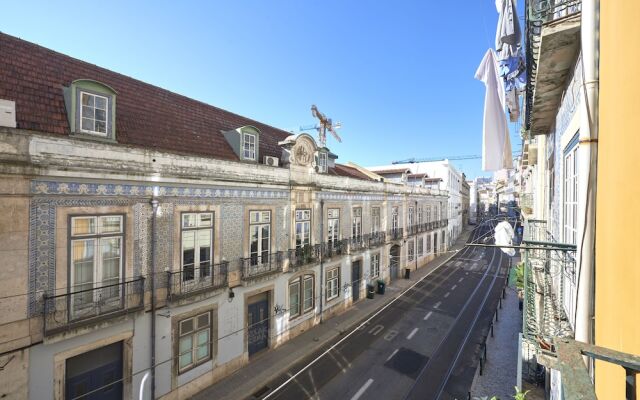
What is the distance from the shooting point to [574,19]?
3770 millimetres

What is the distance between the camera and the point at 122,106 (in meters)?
10.9

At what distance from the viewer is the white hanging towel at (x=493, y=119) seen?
7.32m

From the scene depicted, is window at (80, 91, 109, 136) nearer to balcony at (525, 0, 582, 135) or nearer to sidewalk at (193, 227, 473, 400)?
sidewalk at (193, 227, 473, 400)

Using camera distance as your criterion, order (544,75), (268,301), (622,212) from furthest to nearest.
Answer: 1. (268,301)
2. (544,75)
3. (622,212)

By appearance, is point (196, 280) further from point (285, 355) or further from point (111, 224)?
point (285, 355)

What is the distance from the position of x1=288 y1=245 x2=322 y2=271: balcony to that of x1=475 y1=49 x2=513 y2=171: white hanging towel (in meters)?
10.1

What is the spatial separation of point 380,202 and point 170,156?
16.6 metres

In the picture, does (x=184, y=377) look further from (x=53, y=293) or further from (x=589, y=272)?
(x=589, y=272)

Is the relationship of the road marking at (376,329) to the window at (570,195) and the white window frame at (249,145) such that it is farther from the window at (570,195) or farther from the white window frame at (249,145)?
the window at (570,195)

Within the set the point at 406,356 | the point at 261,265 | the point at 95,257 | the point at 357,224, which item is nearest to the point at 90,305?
the point at 95,257

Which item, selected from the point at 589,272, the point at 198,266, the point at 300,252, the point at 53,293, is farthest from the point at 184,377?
the point at 589,272

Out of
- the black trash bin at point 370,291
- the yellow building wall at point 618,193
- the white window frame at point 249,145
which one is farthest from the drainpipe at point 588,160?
the black trash bin at point 370,291

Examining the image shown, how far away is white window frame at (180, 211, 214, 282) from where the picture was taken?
1059 cm

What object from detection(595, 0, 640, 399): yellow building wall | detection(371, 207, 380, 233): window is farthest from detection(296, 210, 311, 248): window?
detection(595, 0, 640, 399): yellow building wall
